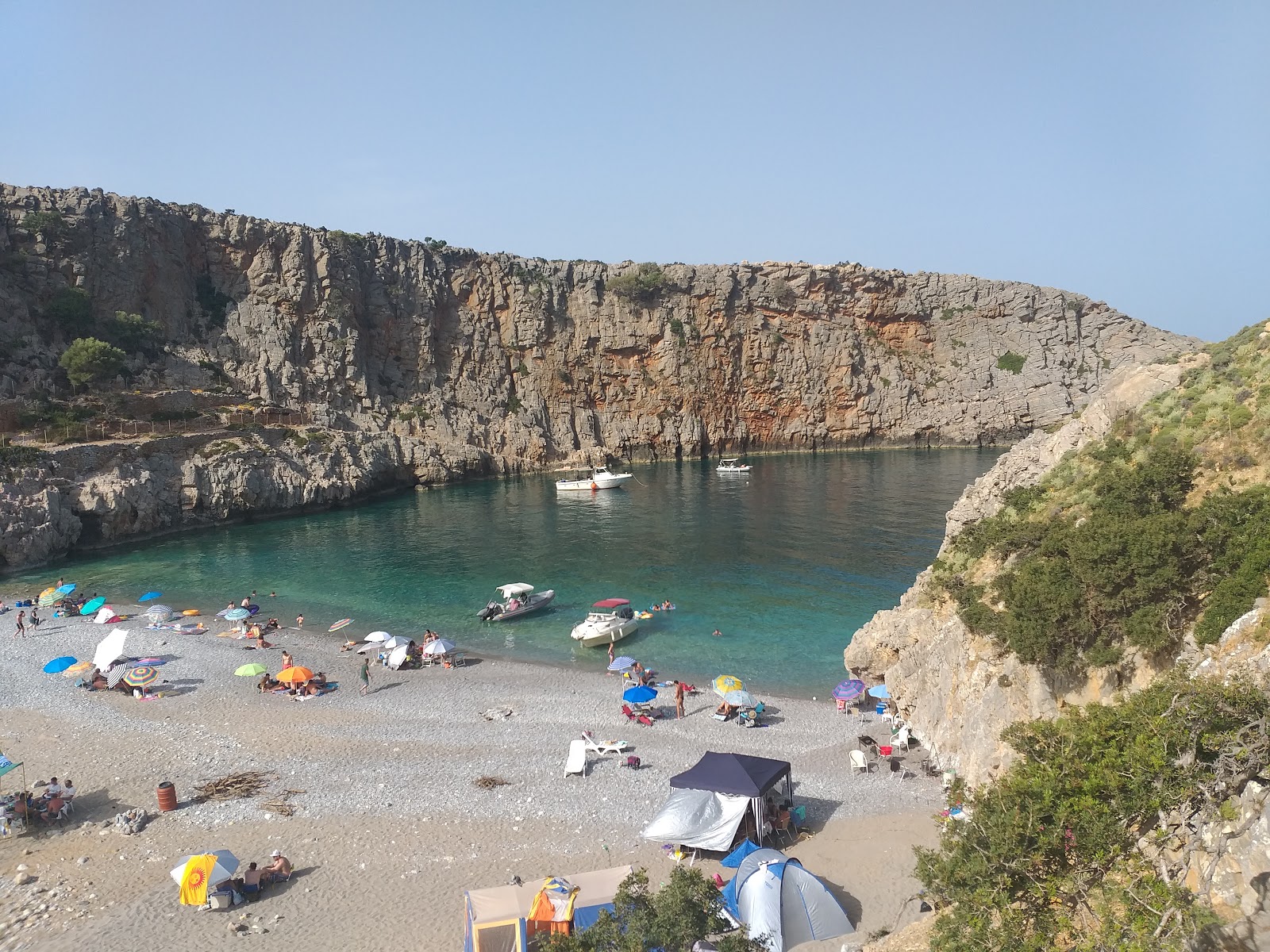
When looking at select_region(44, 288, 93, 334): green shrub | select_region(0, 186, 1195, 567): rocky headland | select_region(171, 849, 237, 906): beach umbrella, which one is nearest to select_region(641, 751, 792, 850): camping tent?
select_region(171, 849, 237, 906): beach umbrella

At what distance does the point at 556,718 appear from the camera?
82.1ft

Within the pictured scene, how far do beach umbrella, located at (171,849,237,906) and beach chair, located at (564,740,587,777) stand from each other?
8.15 meters

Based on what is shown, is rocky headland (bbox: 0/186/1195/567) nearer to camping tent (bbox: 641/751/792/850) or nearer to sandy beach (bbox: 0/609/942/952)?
sandy beach (bbox: 0/609/942/952)

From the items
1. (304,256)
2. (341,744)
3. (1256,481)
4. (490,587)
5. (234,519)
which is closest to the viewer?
(1256,481)

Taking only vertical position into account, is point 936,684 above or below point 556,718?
above

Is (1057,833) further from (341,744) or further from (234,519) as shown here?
(234,519)

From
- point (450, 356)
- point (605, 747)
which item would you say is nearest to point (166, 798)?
point (605, 747)

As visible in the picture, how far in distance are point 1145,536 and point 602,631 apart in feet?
72.7

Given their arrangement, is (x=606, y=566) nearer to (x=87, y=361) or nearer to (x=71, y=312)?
(x=87, y=361)

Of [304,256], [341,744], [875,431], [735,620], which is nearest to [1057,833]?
[341,744]

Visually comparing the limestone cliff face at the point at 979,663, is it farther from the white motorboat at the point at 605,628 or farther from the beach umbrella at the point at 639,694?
the white motorboat at the point at 605,628

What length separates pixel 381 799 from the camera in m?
19.4

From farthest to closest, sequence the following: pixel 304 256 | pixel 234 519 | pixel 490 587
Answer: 1. pixel 304 256
2. pixel 234 519
3. pixel 490 587

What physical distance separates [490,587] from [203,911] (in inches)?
1085
